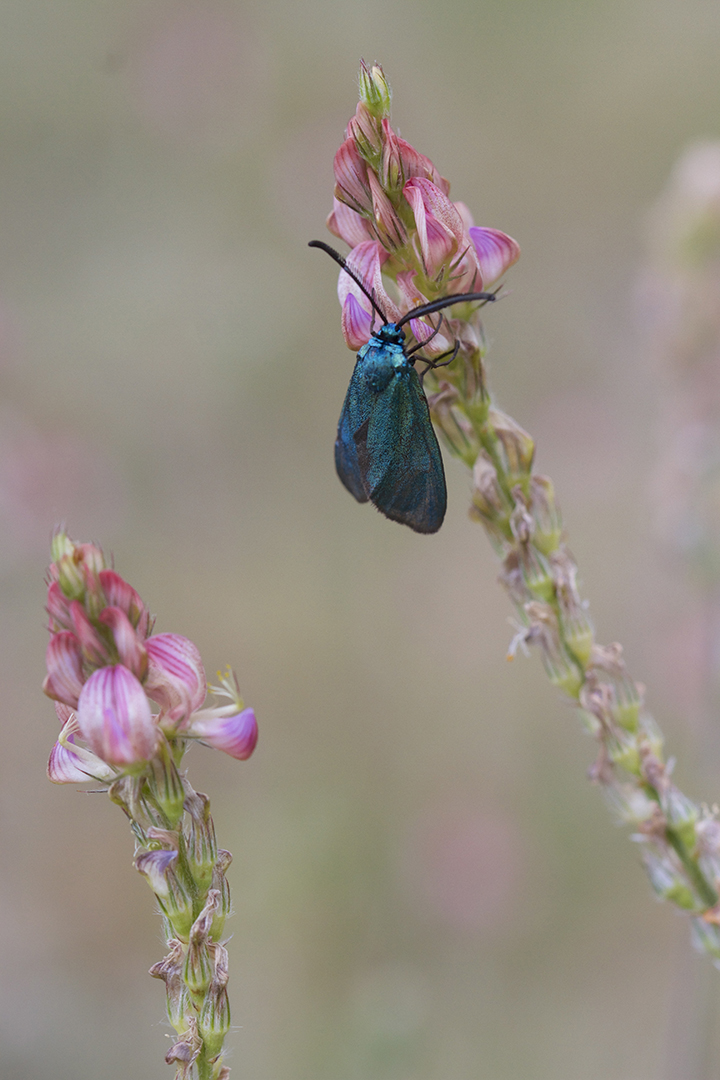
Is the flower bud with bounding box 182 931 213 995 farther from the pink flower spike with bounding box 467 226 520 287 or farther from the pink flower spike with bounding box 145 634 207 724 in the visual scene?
the pink flower spike with bounding box 467 226 520 287

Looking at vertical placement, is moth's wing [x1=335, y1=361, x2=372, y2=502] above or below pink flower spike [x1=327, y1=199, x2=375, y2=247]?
below

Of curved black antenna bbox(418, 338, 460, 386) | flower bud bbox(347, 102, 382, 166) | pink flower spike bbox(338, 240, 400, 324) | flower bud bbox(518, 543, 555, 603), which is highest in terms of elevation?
flower bud bbox(347, 102, 382, 166)

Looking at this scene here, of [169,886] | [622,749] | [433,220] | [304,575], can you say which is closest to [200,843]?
[169,886]

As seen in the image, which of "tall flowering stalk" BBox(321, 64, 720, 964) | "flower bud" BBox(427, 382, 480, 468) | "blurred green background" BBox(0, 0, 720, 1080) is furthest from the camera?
"blurred green background" BBox(0, 0, 720, 1080)

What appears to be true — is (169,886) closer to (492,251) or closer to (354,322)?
(354,322)

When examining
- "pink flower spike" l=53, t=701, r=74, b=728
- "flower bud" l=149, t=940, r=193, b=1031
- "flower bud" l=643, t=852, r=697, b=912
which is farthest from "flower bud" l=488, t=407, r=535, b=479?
"flower bud" l=149, t=940, r=193, b=1031

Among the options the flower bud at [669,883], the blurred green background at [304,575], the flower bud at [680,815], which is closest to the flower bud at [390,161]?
the flower bud at [680,815]

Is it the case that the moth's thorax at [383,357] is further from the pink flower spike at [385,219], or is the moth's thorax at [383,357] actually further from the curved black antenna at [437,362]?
the pink flower spike at [385,219]
